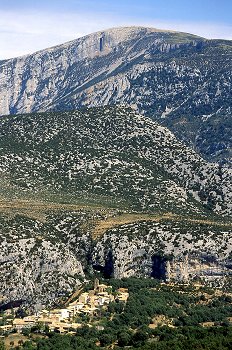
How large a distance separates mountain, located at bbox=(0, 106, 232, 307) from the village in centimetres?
593

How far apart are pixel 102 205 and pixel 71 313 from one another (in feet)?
155

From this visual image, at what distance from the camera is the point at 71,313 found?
321 ft

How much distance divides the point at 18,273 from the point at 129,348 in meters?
31.4

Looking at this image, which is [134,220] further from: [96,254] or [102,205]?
[102,205]

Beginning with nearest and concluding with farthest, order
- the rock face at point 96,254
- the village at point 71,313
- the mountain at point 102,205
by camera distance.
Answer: the village at point 71,313 → the rock face at point 96,254 → the mountain at point 102,205

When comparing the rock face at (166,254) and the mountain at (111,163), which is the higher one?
the mountain at (111,163)

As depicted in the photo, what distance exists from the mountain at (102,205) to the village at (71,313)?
5933mm

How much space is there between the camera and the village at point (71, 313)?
9356 cm

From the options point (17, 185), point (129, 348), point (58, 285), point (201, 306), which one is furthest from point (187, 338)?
point (17, 185)

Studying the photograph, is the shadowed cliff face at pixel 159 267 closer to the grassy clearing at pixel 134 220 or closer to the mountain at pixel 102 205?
the mountain at pixel 102 205

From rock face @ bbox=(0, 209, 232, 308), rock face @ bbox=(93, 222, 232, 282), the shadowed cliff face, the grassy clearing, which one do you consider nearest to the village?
rock face @ bbox=(0, 209, 232, 308)

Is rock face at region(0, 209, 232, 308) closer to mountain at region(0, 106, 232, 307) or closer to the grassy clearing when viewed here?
mountain at region(0, 106, 232, 307)

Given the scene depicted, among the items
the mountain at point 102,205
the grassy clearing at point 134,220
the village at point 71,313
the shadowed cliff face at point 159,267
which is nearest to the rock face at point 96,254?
the shadowed cliff face at point 159,267

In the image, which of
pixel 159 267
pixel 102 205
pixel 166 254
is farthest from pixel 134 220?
pixel 159 267
